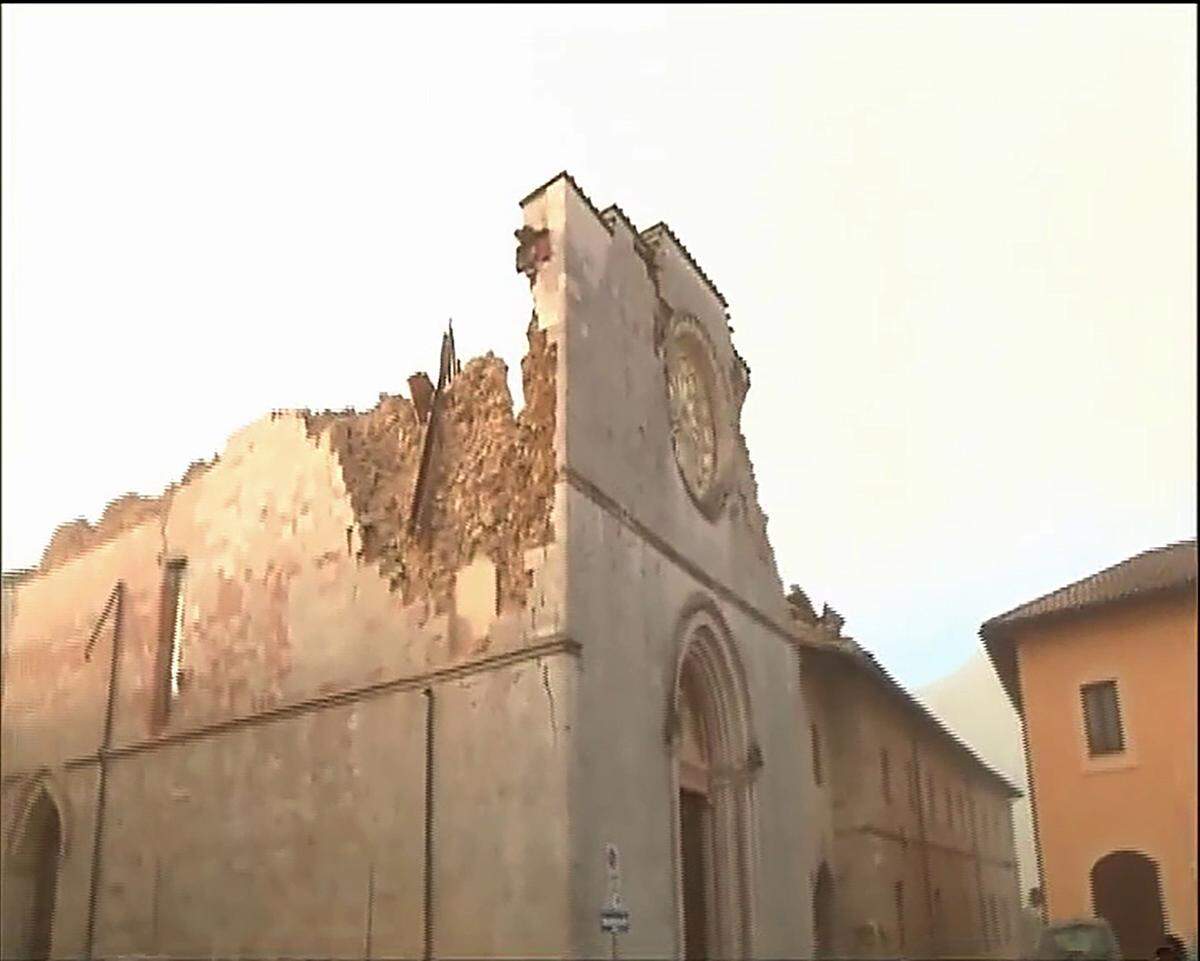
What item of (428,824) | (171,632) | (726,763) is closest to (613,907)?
(428,824)

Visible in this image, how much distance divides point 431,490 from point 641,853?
4.69 m

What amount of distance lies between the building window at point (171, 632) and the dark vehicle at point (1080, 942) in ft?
42.4

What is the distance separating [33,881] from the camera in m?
18.7

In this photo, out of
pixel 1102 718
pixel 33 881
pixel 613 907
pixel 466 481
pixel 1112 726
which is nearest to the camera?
pixel 613 907

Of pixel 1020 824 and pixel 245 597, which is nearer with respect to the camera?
pixel 245 597

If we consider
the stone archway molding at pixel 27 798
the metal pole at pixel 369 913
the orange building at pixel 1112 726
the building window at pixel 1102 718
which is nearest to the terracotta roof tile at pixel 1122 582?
the orange building at pixel 1112 726

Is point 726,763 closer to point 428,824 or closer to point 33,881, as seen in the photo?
point 428,824

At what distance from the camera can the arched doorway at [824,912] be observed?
798 inches

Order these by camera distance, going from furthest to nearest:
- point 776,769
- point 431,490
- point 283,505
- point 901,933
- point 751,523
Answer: point 901,933, point 751,523, point 776,769, point 283,505, point 431,490

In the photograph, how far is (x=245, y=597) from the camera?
1617cm

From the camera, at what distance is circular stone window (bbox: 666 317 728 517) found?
16688mm

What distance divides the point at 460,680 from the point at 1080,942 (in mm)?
10266

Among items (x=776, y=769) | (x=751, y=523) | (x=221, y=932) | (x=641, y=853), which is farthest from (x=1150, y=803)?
(x=221, y=932)

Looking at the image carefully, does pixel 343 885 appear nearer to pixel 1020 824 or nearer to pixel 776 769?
pixel 776 769
